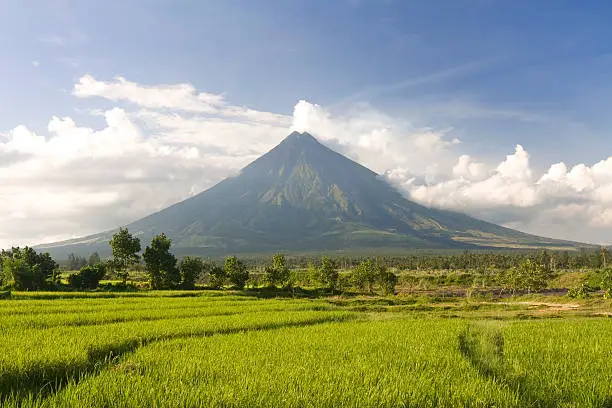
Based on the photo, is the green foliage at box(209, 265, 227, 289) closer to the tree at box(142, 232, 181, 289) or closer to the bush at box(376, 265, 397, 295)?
the tree at box(142, 232, 181, 289)

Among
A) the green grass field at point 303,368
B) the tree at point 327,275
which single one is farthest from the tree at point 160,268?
the green grass field at point 303,368

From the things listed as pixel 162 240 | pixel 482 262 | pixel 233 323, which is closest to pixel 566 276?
pixel 482 262

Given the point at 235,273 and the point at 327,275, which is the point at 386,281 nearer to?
the point at 327,275

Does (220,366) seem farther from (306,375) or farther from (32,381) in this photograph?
(32,381)

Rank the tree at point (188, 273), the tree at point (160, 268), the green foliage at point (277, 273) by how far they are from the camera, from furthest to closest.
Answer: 1. the green foliage at point (277, 273)
2. the tree at point (188, 273)
3. the tree at point (160, 268)

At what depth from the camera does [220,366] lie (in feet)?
29.2

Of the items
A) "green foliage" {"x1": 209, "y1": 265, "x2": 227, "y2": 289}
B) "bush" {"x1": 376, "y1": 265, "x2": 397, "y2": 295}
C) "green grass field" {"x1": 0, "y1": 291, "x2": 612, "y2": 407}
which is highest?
"green grass field" {"x1": 0, "y1": 291, "x2": 612, "y2": 407}

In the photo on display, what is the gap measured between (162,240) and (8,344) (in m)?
54.8

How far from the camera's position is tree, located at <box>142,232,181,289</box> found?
61375 mm

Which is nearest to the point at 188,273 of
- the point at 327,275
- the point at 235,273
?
the point at 235,273

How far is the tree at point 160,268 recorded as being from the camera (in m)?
61.4

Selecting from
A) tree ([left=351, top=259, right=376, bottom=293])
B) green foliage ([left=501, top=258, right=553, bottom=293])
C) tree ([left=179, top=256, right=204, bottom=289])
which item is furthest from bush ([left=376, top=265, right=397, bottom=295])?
tree ([left=179, top=256, right=204, bottom=289])

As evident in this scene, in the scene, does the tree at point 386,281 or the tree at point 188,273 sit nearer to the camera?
the tree at point 188,273

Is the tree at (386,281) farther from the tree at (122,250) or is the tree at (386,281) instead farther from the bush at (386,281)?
the tree at (122,250)
